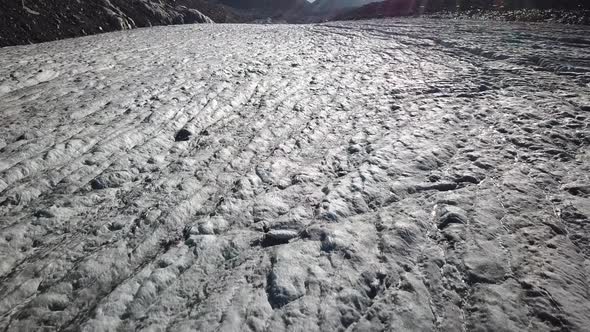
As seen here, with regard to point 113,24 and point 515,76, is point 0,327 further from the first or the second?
point 113,24

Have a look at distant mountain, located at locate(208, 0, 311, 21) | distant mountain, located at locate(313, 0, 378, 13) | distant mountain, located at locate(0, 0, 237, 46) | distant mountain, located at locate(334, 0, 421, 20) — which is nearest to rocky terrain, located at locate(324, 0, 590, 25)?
distant mountain, located at locate(334, 0, 421, 20)

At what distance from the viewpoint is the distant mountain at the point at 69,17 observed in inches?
328

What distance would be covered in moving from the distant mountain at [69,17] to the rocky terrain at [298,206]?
617 cm

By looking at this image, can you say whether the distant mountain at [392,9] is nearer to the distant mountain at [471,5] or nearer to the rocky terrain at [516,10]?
the distant mountain at [471,5]

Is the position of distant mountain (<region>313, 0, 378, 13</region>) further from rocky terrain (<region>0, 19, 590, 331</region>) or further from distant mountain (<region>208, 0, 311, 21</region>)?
rocky terrain (<region>0, 19, 590, 331</region>)

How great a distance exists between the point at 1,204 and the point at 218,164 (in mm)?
1433

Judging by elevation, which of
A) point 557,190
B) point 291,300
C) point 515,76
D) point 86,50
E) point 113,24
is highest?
point 113,24

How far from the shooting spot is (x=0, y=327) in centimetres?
139

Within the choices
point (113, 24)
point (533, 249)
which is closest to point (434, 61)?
point (533, 249)

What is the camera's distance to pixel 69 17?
10312 millimetres

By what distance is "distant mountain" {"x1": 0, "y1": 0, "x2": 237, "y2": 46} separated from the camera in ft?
27.3

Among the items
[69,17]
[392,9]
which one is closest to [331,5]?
[392,9]

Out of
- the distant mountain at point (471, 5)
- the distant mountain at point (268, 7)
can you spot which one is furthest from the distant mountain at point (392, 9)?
the distant mountain at point (268, 7)

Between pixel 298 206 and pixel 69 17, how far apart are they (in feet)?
40.2
